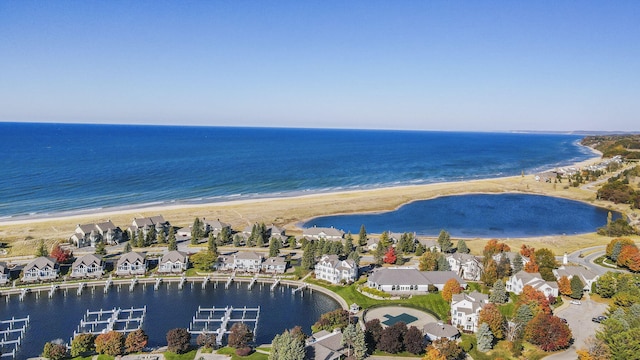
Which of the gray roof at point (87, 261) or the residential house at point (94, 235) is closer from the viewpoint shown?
the gray roof at point (87, 261)

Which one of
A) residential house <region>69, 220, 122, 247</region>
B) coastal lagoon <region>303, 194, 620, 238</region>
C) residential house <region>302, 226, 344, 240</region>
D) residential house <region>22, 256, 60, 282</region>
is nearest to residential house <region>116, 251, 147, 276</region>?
residential house <region>22, 256, 60, 282</region>

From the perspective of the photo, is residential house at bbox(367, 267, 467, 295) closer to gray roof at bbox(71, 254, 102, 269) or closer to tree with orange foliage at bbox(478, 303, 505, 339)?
tree with orange foliage at bbox(478, 303, 505, 339)

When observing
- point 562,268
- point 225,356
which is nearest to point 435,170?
point 562,268

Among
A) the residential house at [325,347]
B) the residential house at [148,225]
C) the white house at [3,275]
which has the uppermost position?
the residential house at [148,225]

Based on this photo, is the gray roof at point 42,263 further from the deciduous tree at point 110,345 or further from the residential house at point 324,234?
the residential house at point 324,234

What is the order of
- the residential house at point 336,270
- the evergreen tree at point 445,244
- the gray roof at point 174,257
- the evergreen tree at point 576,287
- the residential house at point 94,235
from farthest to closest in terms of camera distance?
the residential house at point 94,235, the evergreen tree at point 445,244, the gray roof at point 174,257, the residential house at point 336,270, the evergreen tree at point 576,287

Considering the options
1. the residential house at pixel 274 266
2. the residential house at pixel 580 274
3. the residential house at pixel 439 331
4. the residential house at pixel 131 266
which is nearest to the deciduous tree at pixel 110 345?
the residential house at pixel 131 266
